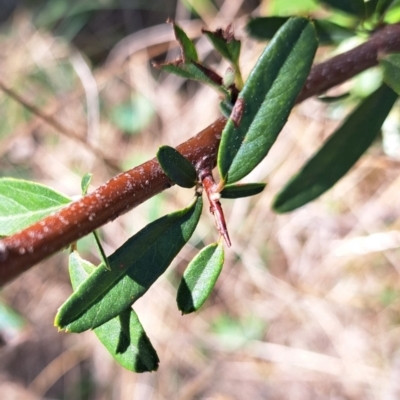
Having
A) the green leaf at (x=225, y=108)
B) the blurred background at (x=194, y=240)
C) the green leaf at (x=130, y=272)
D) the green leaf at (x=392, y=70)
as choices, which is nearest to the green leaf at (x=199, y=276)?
the green leaf at (x=130, y=272)

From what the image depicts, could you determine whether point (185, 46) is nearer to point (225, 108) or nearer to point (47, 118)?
point (225, 108)

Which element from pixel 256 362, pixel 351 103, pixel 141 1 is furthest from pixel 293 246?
pixel 141 1

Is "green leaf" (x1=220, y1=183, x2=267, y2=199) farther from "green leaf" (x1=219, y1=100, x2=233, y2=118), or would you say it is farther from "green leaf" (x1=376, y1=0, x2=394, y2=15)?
"green leaf" (x1=376, y1=0, x2=394, y2=15)

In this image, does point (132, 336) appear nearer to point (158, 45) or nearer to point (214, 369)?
point (214, 369)

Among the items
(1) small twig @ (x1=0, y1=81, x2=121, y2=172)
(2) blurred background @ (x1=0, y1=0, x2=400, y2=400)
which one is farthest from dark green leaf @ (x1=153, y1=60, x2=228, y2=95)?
(2) blurred background @ (x1=0, y1=0, x2=400, y2=400)

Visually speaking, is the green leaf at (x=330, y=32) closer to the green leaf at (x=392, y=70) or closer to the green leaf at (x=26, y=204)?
the green leaf at (x=392, y=70)

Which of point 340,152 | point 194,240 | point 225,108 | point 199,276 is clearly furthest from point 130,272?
point 194,240
